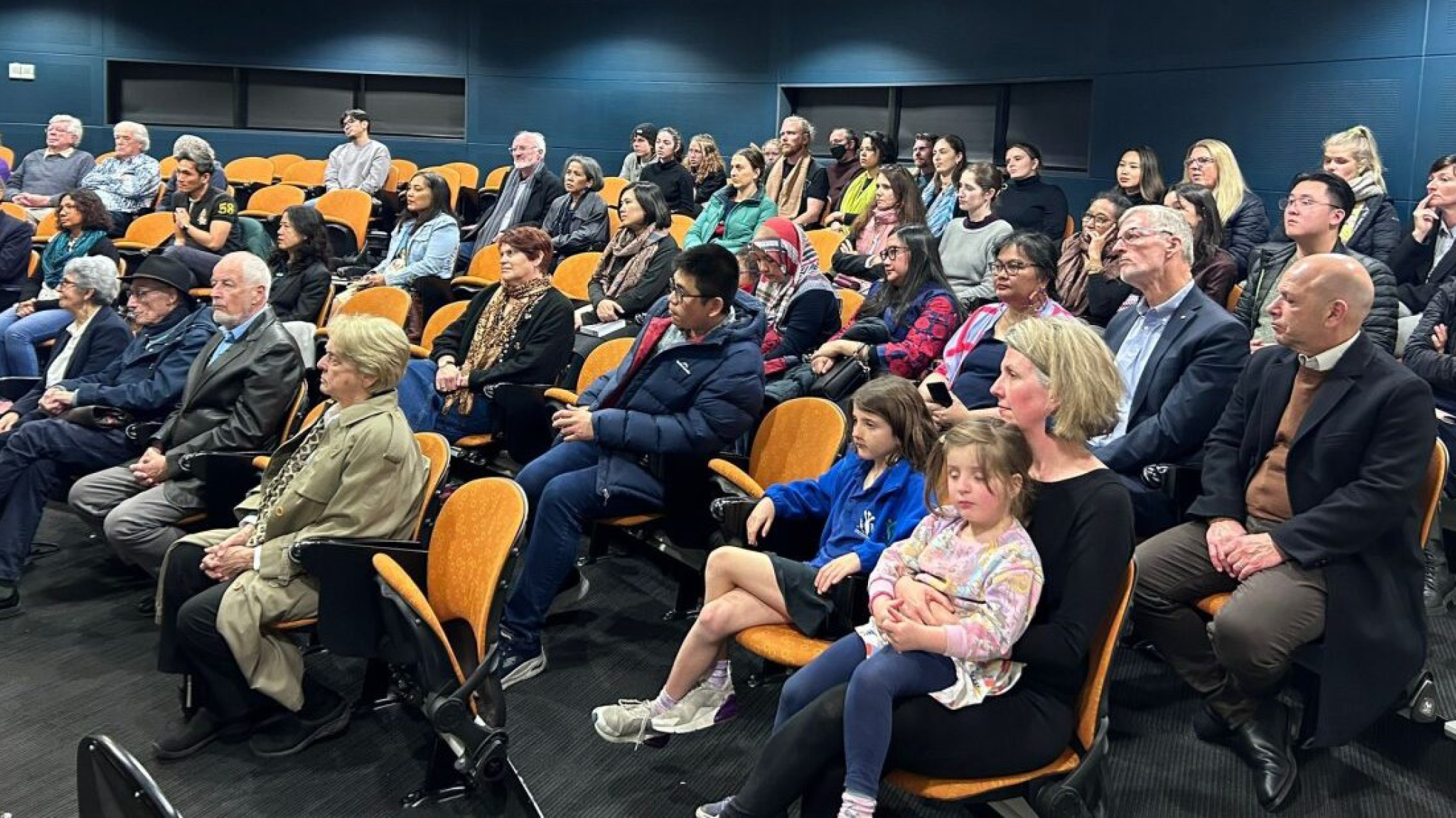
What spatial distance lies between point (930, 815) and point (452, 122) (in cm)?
1039

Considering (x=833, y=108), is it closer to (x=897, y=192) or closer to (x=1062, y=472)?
(x=897, y=192)

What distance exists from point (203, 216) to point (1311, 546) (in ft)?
19.2

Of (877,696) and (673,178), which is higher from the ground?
(673,178)

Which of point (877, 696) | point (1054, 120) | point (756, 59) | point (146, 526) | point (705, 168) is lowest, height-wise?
point (146, 526)

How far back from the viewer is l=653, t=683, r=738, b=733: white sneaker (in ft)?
9.31

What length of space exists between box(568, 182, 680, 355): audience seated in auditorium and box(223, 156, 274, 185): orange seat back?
222 inches

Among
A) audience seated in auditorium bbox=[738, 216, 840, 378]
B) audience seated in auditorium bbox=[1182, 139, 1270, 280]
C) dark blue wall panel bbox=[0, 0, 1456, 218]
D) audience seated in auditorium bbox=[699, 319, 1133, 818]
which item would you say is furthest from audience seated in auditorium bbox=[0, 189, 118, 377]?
dark blue wall panel bbox=[0, 0, 1456, 218]

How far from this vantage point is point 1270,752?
280cm

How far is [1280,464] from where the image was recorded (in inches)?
113

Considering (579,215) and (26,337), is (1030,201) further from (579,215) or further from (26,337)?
(26,337)

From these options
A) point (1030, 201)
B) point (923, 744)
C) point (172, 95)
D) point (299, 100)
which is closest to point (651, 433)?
point (923, 744)

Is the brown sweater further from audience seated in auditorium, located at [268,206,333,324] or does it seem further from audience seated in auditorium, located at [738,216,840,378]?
audience seated in auditorium, located at [268,206,333,324]

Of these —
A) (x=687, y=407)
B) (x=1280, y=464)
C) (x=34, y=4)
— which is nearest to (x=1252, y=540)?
(x=1280, y=464)

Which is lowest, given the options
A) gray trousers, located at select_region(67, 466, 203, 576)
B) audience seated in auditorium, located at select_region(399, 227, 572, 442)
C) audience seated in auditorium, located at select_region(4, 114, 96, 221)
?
gray trousers, located at select_region(67, 466, 203, 576)
